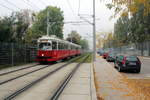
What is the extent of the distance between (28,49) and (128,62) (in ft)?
46.9

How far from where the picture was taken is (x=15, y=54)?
76.6ft

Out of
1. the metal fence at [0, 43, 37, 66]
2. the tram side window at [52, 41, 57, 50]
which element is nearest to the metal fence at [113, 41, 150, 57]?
the tram side window at [52, 41, 57, 50]

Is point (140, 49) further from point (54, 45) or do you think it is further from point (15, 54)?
point (15, 54)

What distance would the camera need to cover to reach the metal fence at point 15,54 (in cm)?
2088

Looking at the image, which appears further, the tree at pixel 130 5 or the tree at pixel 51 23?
the tree at pixel 51 23

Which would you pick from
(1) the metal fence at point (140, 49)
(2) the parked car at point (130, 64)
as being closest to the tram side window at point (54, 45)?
(2) the parked car at point (130, 64)

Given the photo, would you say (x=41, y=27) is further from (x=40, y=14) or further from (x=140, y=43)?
(x=140, y=43)

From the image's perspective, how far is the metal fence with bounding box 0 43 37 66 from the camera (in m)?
20.9

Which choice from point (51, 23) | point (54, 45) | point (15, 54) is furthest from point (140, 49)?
point (15, 54)

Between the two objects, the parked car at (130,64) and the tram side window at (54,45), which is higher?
the tram side window at (54,45)

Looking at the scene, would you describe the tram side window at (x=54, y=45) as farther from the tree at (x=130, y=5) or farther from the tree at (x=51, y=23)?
the tree at (x=51, y=23)

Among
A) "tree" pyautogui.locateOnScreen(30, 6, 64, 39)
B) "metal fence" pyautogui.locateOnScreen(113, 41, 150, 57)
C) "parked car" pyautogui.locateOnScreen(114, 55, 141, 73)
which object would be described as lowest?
"parked car" pyautogui.locateOnScreen(114, 55, 141, 73)

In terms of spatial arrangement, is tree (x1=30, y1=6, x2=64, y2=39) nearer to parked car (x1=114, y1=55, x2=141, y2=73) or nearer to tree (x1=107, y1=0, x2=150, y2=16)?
parked car (x1=114, y1=55, x2=141, y2=73)

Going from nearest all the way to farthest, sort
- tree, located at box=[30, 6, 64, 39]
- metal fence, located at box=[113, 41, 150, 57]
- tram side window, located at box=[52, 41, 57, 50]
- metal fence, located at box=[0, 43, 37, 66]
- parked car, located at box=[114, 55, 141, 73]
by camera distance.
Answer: parked car, located at box=[114, 55, 141, 73] < metal fence, located at box=[0, 43, 37, 66] < tram side window, located at box=[52, 41, 57, 50] < metal fence, located at box=[113, 41, 150, 57] < tree, located at box=[30, 6, 64, 39]
